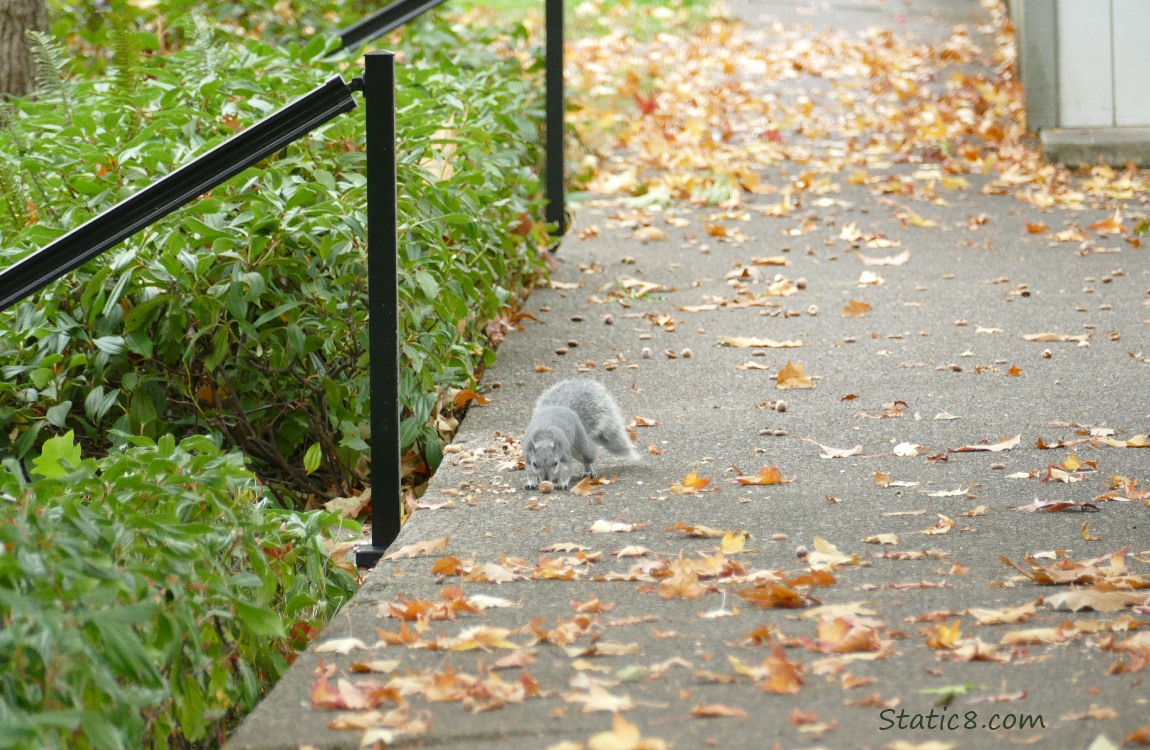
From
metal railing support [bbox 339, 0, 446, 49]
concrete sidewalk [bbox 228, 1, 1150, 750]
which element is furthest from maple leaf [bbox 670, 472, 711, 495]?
metal railing support [bbox 339, 0, 446, 49]

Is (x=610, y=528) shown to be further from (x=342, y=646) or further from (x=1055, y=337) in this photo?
(x=1055, y=337)

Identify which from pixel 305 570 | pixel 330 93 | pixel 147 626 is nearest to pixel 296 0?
pixel 330 93

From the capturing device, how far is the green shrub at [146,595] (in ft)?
7.49

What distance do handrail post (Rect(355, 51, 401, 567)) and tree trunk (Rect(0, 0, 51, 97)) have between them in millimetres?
4229

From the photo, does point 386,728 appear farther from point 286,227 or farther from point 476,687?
point 286,227

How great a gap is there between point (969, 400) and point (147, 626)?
3.20 meters

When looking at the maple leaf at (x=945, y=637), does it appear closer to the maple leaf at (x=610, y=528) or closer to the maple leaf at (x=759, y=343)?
the maple leaf at (x=610, y=528)

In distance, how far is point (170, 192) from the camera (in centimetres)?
348

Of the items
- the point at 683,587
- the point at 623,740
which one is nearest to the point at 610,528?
the point at 683,587

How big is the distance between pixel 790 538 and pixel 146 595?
1.76 meters

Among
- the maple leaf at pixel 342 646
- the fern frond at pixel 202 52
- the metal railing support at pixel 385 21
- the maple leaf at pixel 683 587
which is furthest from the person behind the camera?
the metal railing support at pixel 385 21

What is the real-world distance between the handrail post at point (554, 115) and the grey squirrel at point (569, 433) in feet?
7.87

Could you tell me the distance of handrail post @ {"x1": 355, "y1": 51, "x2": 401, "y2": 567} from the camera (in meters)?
3.60

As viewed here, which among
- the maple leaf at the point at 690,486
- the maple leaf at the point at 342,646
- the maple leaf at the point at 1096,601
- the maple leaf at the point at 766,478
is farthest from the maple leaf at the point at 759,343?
the maple leaf at the point at 342,646
